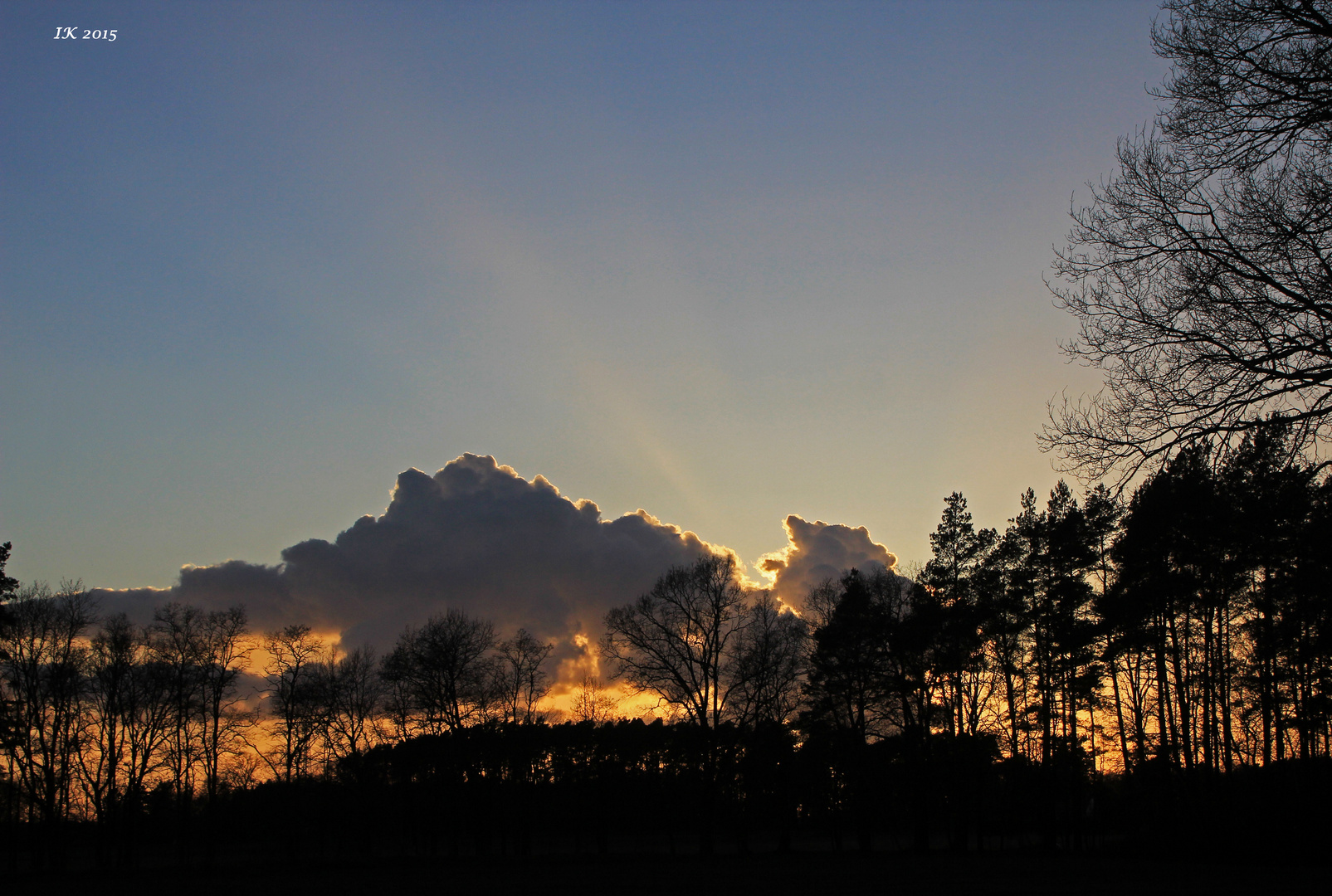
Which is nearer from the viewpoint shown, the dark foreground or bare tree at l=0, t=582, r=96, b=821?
the dark foreground

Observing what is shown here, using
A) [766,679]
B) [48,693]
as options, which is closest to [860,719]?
[766,679]

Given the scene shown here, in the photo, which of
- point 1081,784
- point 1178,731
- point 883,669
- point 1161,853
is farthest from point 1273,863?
point 883,669

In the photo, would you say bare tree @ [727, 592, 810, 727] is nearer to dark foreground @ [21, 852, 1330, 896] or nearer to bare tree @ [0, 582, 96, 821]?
dark foreground @ [21, 852, 1330, 896]

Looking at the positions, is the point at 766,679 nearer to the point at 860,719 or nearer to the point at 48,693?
the point at 860,719

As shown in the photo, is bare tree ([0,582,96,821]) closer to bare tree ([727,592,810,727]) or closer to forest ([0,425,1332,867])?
forest ([0,425,1332,867])

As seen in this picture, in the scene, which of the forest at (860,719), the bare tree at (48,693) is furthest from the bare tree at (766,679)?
the bare tree at (48,693)

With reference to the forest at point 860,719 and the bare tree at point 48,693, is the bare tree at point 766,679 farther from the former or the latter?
the bare tree at point 48,693

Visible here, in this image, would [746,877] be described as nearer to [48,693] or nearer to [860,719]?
[860,719]

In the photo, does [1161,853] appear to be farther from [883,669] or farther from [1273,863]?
[883,669]

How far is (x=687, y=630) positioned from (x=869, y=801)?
14576mm

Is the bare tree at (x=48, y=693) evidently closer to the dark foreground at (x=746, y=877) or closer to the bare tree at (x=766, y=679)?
the dark foreground at (x=746, y=877)

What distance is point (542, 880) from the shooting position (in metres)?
34.1

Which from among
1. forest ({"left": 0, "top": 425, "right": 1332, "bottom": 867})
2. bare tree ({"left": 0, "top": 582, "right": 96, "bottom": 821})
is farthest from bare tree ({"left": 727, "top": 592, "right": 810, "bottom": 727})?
bare tree ({"left": 0, "top": 582, "right": 96, "bottom": 821})

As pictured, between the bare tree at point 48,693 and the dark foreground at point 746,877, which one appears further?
the bare tree at point 48,693
